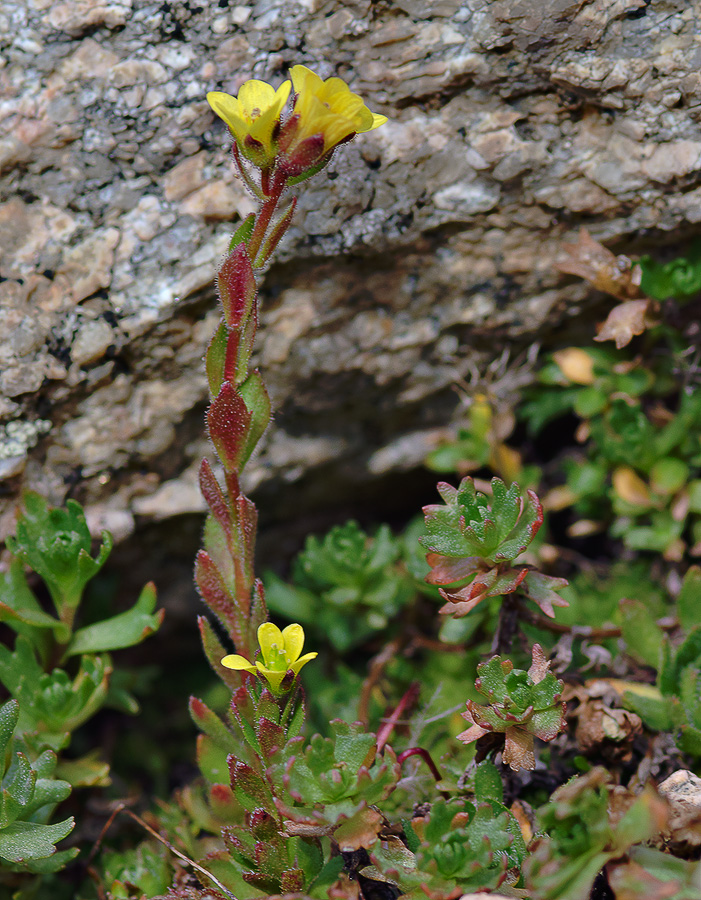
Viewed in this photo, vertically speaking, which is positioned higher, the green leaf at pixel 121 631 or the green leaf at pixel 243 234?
the green leaf at pixel 243 234

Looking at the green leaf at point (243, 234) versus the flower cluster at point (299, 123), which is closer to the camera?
the flower cluster at point (299, 123)

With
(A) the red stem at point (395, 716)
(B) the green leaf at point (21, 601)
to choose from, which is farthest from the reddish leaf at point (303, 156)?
(A) the red stem at point (395, 716)

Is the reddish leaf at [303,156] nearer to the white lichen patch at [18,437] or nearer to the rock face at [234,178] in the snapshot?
the rock face at [234,178]

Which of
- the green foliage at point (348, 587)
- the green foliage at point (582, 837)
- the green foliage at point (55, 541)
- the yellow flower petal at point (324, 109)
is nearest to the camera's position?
the green foliage at point (582, 837)

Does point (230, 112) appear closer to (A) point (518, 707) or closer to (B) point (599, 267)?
(B) point (599, 267)

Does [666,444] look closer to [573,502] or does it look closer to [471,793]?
[573,502]

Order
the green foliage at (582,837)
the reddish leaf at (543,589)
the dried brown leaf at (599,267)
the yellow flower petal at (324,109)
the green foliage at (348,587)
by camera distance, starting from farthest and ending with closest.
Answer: the green foliage at (348,587)
the dried brown leaf at (599,267)
the reddish leaf at (543,589)
the yellow flower petal at (324,109)
the green foliage at (582,837)

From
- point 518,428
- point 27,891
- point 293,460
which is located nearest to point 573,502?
point 518,428
